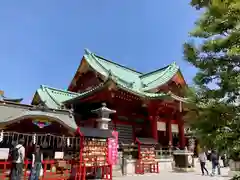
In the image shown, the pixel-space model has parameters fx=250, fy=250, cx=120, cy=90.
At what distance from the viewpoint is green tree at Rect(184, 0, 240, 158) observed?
5.23 m

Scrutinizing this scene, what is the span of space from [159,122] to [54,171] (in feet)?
38.6

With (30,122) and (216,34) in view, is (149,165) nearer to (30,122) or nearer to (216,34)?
(30,122)

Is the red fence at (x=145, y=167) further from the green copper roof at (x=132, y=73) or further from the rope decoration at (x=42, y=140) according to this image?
the green copper roof at (x=132, y=73)

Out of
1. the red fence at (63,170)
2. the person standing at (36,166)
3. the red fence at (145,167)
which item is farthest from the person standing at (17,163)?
the red fence at (145,167)

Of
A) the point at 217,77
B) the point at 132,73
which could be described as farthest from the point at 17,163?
the point at 132,73

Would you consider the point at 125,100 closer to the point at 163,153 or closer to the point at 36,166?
the point at 163,153

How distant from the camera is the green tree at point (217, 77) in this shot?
5.23 m

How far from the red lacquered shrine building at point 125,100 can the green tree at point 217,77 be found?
409 inches

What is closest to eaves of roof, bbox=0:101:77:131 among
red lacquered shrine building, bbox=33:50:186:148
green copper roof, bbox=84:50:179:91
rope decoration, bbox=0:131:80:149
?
rope decoration, bbox=0:131:80:149

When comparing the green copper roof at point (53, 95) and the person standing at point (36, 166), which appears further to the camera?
the green copper roof at point (53, 95)

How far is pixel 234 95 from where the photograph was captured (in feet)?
18.7

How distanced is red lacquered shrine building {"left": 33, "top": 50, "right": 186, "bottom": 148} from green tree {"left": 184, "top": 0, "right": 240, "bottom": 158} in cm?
1038

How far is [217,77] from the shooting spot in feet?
19.6

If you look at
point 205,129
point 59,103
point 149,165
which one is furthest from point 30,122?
point 205,129
